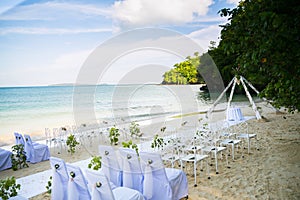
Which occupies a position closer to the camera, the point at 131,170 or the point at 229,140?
the point at 131,170

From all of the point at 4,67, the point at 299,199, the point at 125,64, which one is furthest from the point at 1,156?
the point at 4,67

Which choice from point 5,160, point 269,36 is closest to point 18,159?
point 5,160

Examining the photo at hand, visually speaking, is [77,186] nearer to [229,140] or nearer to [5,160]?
[229,140]

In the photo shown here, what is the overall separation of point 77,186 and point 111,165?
724 mm

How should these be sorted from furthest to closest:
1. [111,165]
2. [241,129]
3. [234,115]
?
[234,115] → [241,129] → [111,165]

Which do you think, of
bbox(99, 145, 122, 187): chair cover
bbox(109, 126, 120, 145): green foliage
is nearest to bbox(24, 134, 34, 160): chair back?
bbox(109, 126, 120, 145): green foliage

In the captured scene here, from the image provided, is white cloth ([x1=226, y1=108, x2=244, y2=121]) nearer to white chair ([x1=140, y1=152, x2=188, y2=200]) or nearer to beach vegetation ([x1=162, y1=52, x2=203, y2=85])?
beach vegetation ([x1=162, y1=52, x2=203, y2=85])

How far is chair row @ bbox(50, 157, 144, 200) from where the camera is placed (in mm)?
2674

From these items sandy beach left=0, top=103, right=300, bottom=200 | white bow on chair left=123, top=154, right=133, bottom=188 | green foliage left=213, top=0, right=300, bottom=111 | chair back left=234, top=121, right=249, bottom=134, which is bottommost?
sandy beach left=0, top=103, right=300, bottom=200

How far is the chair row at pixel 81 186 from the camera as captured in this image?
8.77ft

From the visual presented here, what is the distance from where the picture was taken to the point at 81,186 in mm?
3078

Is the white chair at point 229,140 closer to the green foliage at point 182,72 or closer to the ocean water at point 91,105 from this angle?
the green foliage at point 182,72

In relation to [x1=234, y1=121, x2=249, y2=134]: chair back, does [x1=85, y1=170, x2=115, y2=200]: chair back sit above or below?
above

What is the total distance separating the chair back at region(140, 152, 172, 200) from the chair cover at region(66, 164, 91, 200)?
0.79 meters
